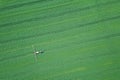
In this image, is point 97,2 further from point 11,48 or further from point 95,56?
point 11,48

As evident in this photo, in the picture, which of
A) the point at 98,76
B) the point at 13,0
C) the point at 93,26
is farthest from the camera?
the point at 13,0

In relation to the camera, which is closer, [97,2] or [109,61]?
[109,61]

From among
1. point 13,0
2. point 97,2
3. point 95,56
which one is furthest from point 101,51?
point 13,0

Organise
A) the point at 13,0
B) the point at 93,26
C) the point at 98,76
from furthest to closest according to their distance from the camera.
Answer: the point at 13,0, the point at 93,26, the point at 98,76

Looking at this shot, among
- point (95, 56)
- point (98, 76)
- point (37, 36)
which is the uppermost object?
point (37, 36)

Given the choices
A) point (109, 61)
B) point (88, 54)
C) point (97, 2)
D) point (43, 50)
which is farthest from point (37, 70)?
point (97, 2)

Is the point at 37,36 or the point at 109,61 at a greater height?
the point at 37,36
